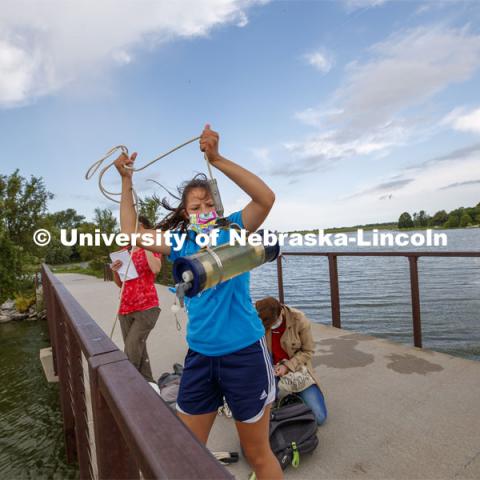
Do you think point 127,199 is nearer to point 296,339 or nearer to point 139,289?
point 139,289

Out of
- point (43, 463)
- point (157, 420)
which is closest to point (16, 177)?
point (43, 463)

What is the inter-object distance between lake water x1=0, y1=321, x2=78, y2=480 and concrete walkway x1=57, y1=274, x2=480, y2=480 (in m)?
1.39

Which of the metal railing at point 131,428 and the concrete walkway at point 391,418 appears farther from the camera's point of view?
the concrete walkway at point 391,418

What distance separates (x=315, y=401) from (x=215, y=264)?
1909 mm

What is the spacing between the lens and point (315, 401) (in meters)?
2.78

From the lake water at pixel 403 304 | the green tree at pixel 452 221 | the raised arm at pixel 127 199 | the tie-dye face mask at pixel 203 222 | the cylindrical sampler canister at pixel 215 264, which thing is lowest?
the lake water at pixel 403 304

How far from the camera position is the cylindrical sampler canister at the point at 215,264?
1.30 m

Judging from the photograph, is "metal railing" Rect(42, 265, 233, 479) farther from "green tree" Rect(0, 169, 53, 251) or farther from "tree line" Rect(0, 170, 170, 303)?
"green tree" Rect(0, 169, 53, 251)

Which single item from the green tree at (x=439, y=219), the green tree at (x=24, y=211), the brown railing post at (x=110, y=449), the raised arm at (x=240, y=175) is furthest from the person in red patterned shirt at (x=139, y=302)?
the green tree at (x=439, y=219)

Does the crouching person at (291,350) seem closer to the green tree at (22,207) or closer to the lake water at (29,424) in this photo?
the lake water at (29,424)

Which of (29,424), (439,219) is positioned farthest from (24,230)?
(439,219)

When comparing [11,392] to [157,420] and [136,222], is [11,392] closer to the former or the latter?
[136,222]

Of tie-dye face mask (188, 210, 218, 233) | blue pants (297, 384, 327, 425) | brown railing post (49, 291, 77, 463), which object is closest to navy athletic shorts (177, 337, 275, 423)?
tie-dye face mask (188, 210, 218, 233)

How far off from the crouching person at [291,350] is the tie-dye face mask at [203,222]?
1255mm
